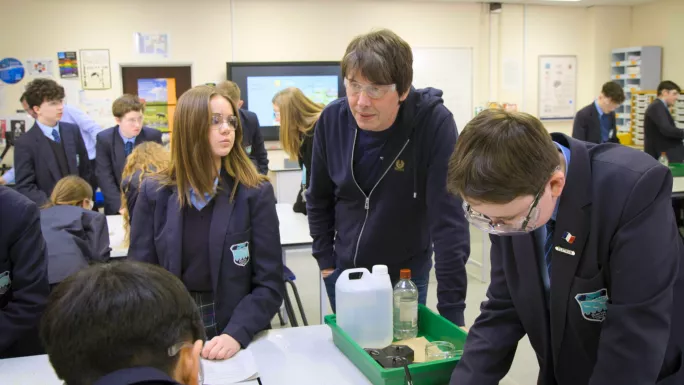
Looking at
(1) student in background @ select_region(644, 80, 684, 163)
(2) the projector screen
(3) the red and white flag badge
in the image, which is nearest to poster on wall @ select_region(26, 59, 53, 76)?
(2) the projector screen

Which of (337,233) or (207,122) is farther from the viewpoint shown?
(337,233)

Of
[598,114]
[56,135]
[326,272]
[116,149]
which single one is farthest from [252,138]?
[598,114]

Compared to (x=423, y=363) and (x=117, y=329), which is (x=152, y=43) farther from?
(x=117, y=329)

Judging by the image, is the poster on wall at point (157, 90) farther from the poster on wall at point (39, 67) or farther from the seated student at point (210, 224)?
the seated student at point (210, 224)

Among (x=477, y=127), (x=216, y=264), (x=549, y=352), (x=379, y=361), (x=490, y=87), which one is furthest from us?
(x=490, y=87)

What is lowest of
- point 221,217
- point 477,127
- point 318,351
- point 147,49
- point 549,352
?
point 318,351

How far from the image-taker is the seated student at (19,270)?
5.70 feet

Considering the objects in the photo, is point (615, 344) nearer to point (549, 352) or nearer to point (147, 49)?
point (549, 352)

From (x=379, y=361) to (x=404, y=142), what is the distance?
681 mm

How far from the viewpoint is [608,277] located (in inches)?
45.6

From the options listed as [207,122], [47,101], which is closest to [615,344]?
[207,122]

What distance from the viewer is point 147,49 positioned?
6941 millimetres

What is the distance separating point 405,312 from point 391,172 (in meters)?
0.42

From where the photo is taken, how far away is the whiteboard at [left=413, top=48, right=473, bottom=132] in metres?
7.79
